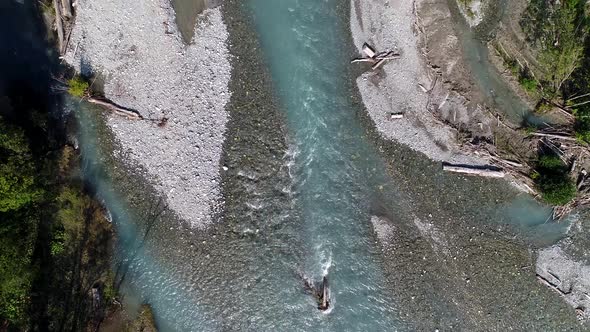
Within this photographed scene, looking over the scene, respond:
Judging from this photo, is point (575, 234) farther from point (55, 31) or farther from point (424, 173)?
point (55, 31)

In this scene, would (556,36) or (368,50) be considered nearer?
(556,36)

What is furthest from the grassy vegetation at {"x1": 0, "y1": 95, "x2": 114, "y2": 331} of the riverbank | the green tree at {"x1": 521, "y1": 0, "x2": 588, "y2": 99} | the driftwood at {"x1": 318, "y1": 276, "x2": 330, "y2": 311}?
the green tree at {"x1": 521, "y1": 0, "x2": 588, "y2": 99}

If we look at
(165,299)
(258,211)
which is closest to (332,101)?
(258,211)

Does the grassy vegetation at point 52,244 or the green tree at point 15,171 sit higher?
the green tree at point 15,171

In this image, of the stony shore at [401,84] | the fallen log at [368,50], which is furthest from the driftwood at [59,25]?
the fallen log at [368,50]

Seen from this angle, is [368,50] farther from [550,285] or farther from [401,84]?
[550,285]

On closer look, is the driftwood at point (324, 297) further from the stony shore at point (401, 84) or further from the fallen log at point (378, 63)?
the fallen log at point (378, 63)

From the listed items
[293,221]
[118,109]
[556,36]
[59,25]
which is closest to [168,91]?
[118,109]
